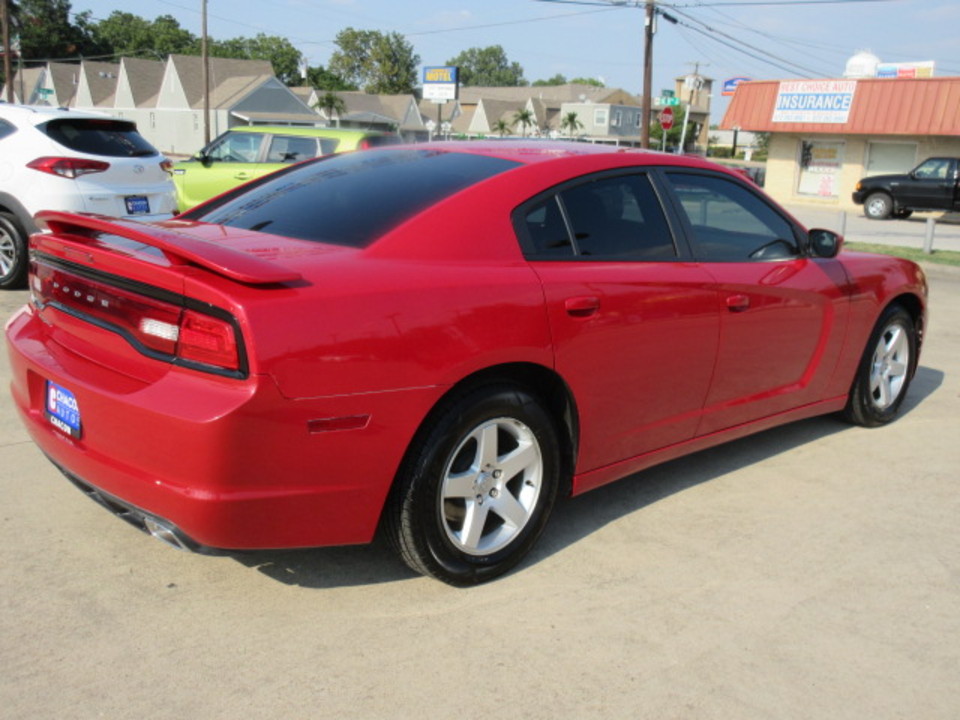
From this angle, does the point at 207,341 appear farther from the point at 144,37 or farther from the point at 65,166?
the point at 144,37

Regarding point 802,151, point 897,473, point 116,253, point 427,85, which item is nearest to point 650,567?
point 897,473

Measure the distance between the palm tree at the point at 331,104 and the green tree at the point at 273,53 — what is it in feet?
129

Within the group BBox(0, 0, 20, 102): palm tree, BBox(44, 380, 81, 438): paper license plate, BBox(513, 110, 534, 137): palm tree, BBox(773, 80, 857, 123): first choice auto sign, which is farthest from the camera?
BBox(513, 110, 534, 137): palm tree

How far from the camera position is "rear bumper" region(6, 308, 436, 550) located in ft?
8.71

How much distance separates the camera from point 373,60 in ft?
390

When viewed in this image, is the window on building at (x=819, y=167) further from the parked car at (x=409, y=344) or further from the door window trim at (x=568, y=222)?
the door window trim at (x=568, y=222)

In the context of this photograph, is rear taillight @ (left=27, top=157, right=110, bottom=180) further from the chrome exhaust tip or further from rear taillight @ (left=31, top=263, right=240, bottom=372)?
the chrome exhaust tip

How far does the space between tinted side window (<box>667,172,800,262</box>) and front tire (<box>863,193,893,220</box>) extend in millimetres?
23478

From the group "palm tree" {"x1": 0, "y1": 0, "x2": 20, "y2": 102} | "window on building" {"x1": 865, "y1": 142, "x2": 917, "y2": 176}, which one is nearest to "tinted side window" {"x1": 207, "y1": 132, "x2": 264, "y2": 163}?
"window on building" {"x1": 865, "y1": 142, "x2": 917, "y2": 176}

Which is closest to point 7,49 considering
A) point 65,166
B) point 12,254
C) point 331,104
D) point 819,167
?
point 331,104

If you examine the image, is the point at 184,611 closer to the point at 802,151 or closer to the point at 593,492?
the point at 593,492

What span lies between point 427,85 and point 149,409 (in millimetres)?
59759

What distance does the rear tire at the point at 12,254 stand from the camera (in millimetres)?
8141

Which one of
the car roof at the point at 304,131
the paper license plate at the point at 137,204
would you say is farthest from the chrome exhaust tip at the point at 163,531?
the car roof at the point at 304,131
